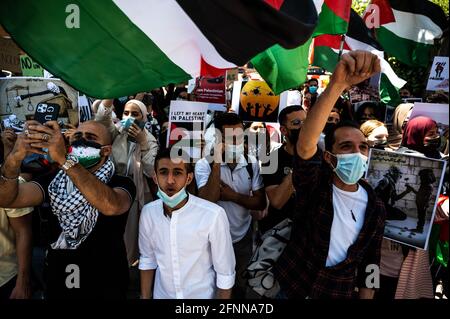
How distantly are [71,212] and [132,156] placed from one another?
0.89 meters

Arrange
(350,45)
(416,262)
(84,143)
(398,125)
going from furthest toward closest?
1. (350,45)
2. (398,125)
3. (416,262)
4. (84,143)

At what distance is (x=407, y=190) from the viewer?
7.68ft

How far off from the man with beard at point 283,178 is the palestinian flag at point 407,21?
2320 mm

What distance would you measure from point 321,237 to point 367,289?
484 millimetres

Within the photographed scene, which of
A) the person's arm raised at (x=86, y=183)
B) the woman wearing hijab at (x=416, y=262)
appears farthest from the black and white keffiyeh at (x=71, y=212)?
the woman wearing hijab at (x=416, y=262)

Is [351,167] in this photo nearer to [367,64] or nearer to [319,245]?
[319,245]

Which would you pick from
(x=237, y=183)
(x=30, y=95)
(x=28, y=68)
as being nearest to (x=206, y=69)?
(x=237, y=183)

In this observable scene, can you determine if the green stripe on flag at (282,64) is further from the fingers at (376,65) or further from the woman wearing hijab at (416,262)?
the fingers at (376,65)

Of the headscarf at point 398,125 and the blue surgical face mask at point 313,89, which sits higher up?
the blue surgical face mask at point 313,89

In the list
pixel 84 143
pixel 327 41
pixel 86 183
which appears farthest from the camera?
pixel 327 41

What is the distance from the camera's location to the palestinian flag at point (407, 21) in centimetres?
466

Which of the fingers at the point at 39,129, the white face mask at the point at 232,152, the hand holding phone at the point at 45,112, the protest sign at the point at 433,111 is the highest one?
the protest sign at the point at 433,111
